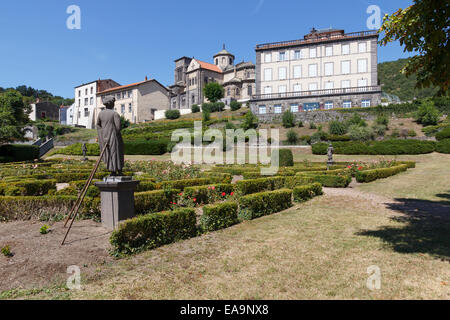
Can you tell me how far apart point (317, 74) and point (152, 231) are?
43770mm

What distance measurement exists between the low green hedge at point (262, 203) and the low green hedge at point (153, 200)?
90.8 inches

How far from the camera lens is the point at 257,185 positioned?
35.7 feet

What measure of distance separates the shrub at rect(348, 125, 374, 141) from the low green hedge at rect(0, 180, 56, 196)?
27406mm

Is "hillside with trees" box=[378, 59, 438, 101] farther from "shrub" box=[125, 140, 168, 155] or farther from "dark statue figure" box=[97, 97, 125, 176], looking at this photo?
"dark statue figure" box=[97, 97, 125, 176]

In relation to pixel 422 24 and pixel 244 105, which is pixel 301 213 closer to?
pixel 422 24

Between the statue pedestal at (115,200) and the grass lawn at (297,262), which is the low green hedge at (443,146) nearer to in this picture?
the grass lawn at (297,262)

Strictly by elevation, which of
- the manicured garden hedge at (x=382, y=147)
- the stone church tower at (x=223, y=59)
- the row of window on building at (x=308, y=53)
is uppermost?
the stone church tower at (x=223, y=59)

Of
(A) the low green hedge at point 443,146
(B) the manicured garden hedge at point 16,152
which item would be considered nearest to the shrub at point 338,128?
(A) the low green hedge at point 443,146

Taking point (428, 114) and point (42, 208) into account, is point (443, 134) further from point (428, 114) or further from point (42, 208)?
point (42, 208)

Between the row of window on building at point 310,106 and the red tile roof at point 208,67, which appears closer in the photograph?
the row of window on building at point 310,106

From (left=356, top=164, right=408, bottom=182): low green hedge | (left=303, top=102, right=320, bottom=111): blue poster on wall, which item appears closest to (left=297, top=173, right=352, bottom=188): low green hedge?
(left=356, top=164, right=408, bottom=182): low green hedge

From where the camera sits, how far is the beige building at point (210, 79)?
6253 cm

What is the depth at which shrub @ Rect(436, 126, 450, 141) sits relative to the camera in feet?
83.9
